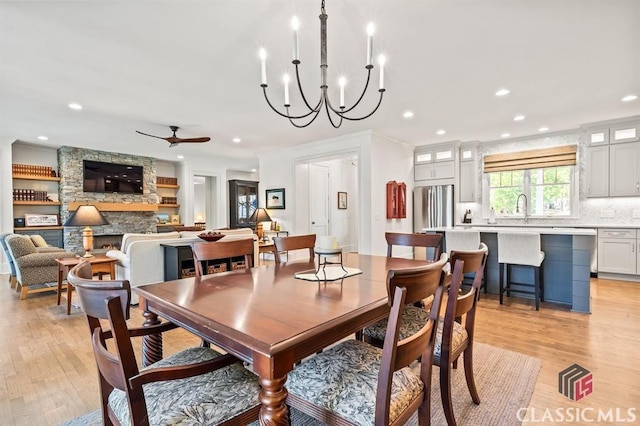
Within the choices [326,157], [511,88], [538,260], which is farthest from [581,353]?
[326,157]

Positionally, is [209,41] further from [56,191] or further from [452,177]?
[56,191]

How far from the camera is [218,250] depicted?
76.5 inches

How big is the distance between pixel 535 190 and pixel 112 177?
9056 millimetres

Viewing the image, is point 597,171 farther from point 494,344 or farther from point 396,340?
point 396,340

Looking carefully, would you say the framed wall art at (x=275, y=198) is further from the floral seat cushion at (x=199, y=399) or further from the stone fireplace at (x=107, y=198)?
the floral seat cushion at (x=199, y=399)

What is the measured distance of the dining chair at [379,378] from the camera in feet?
3.23

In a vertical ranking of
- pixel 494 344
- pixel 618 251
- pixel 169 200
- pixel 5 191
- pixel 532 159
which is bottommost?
pixel 494 344

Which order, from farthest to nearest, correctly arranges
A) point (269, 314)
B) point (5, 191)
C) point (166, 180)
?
point (166, 180)
point (5, 191)
point (269, 314)

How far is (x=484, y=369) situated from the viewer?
2.19 m

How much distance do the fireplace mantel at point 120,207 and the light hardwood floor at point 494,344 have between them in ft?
10.3

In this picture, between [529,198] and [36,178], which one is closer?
[529,198]

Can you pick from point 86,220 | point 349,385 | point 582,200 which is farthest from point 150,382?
point 582,200

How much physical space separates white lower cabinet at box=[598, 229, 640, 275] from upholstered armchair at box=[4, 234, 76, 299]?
321 inches

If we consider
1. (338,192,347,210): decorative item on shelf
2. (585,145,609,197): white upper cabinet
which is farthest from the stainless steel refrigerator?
(585,145,609,197): white upper cabinet
